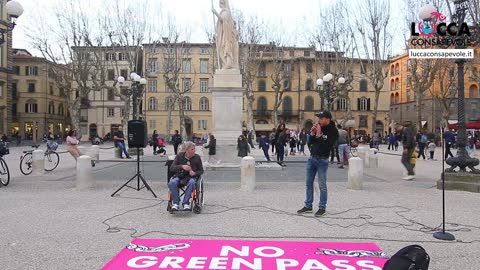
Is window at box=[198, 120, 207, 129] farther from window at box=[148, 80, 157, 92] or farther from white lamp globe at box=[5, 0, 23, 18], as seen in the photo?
white lamp globe at box=[5, 0, 23, 18]

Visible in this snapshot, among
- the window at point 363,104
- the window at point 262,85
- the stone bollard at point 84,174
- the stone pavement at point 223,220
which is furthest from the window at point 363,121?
the stone bollard at point 84,174

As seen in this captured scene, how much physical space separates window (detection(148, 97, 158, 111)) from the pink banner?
6728 centimetres

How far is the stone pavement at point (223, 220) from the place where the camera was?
215 inches

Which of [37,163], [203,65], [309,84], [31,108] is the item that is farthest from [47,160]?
[31,108]

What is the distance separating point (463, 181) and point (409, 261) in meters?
8.75

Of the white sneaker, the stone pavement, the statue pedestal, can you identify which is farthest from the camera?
the statue pedestal

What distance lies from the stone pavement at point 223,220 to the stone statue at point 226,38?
25.7 ft

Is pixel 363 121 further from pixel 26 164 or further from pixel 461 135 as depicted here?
pixel 26 164

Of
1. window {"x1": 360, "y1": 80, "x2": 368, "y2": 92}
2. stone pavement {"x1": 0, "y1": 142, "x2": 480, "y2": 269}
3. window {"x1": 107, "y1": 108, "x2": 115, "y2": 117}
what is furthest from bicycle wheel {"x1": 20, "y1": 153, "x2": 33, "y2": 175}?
window {"x1": 360, "y1": 80, "x2": 368, "y2": 92}

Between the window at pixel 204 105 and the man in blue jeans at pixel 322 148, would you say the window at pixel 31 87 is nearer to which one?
the window at pixel 204 105

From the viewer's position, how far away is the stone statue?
1772cm

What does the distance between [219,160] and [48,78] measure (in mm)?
67544

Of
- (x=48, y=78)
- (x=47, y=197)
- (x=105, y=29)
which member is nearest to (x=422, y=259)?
(x=47, y=197)

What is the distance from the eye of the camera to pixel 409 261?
10.9 ft
